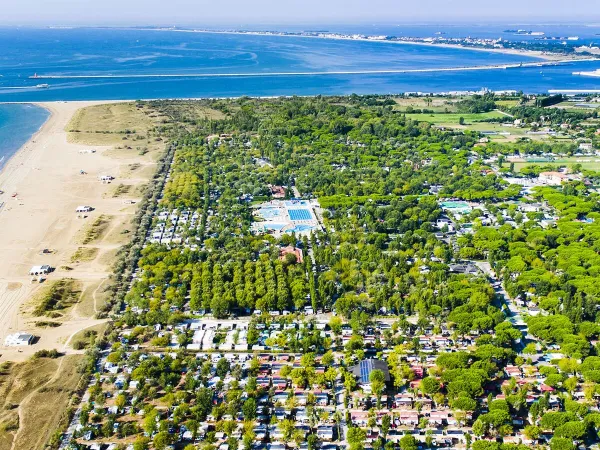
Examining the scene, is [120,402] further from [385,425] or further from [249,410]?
[385,425]

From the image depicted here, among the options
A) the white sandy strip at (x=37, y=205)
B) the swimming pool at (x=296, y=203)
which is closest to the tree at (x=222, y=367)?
the white sandy strip at (x=37, y=205)

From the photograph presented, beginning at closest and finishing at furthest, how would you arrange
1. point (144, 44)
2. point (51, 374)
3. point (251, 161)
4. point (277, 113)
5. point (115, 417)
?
1. point (115, 417)
2. point (51, 374)
3. point (251, 161)
4. point (277, 113)
5. point (144, 44)

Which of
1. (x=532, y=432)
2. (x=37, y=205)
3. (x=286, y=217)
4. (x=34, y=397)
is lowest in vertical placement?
(x=34, y=397)

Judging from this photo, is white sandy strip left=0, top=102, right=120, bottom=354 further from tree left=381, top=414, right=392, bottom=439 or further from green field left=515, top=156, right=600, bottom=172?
green field left=515, top=156, right=600, bottom=172

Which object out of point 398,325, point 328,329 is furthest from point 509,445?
point 328,329

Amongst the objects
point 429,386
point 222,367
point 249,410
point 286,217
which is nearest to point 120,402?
point 222,367

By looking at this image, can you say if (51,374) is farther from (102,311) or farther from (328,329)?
(328,329)

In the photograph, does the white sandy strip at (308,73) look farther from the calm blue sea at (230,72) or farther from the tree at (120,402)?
the tree at (120,402)
